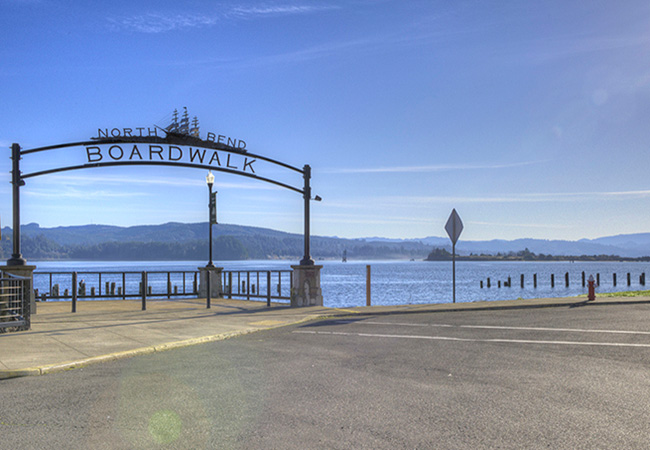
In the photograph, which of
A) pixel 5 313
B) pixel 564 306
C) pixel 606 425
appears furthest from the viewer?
pixel 564 306

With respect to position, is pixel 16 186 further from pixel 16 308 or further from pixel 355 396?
pixel 355 396

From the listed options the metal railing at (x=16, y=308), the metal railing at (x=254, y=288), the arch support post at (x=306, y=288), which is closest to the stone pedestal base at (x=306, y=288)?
the arch support post at (x=306, y=288)

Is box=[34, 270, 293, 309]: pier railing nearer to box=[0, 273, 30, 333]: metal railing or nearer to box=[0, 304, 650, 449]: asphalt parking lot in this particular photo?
box=[0, 273, 30, 333]: metal railing

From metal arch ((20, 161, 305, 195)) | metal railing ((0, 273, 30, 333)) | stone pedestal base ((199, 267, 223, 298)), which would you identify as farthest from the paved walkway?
metal arch ((20, 161, 305, 195))

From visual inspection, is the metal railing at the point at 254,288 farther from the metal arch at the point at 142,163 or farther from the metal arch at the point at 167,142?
the metal arch at the point at 167,142

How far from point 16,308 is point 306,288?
9380mm

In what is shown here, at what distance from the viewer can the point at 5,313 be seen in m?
13.4

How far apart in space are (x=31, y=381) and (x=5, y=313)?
6.46m

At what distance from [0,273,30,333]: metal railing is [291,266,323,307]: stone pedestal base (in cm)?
874

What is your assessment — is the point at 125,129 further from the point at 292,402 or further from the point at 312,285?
the point at 292,402

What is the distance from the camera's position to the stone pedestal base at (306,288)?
19.8m

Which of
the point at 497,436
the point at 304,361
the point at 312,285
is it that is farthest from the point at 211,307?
the point at 497,436

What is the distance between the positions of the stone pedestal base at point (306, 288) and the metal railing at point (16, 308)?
8.74m

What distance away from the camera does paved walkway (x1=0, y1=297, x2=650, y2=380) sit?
9508mm
